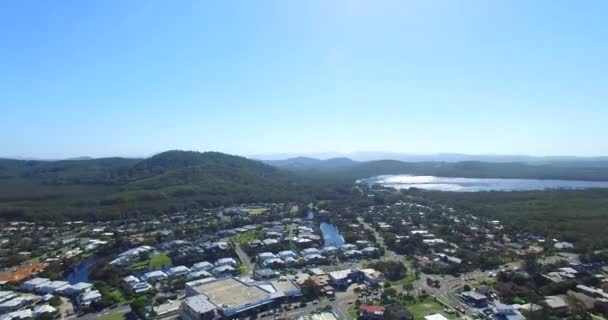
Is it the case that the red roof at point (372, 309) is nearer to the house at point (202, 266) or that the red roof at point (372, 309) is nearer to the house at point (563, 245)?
the house at point (202, 266)

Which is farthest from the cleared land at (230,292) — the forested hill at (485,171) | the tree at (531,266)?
the forested hill at (485,171)

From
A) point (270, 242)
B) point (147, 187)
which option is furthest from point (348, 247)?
point (147, 187)

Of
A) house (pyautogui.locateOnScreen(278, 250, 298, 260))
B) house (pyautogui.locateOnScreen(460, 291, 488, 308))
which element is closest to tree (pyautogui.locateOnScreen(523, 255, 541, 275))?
house (pyautogui.locateOnScreen(460, 291, 488, 308))

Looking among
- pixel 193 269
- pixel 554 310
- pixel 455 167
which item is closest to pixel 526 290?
pixel 554 310

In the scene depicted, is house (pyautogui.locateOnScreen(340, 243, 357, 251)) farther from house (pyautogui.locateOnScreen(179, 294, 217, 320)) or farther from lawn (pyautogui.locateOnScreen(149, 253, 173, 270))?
house (pyautogui.locateOnScreen(179, 294, 217, 320))

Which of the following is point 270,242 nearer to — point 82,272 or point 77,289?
point 82,272

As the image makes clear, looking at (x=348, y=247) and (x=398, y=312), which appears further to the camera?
(x=348, y=247)
